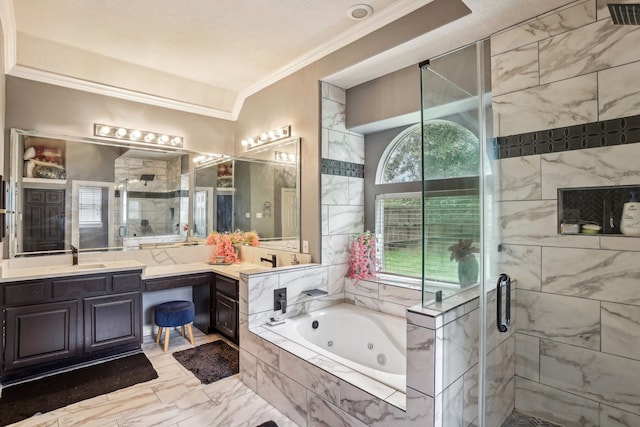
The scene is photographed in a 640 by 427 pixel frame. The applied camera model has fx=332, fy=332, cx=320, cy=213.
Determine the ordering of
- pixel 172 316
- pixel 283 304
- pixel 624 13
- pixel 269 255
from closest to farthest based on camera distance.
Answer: pixel 624 13 < pixel 283 304 < pixel 172 316 < pixel 269 255

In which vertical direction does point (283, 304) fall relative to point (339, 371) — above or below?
above

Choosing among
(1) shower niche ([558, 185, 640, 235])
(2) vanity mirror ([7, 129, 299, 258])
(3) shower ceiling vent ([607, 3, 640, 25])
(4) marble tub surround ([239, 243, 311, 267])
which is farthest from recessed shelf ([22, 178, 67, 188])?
(3) shower ceiling vent ([607, 3, 640, 25])

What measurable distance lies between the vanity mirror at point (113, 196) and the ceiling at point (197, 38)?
698 millimetres

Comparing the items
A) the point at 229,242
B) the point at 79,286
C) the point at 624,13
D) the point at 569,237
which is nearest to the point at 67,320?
the point at 79,286

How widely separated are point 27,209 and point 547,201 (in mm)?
4533

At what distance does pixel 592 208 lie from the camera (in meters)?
2.05

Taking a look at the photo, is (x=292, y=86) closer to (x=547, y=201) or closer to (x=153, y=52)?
Result: (x=153, y=52)

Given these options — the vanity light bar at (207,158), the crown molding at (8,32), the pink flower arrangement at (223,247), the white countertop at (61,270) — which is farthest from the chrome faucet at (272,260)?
the crown molding at (8,32)

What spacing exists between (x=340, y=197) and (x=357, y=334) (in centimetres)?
138

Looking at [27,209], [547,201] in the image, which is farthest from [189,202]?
[547,201]

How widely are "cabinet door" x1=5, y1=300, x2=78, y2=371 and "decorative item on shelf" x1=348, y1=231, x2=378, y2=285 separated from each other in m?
2.66

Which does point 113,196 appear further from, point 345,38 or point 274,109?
point 345,38

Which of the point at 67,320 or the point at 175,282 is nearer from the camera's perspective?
the point at 67,320

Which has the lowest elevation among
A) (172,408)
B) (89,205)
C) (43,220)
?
(172,408)
